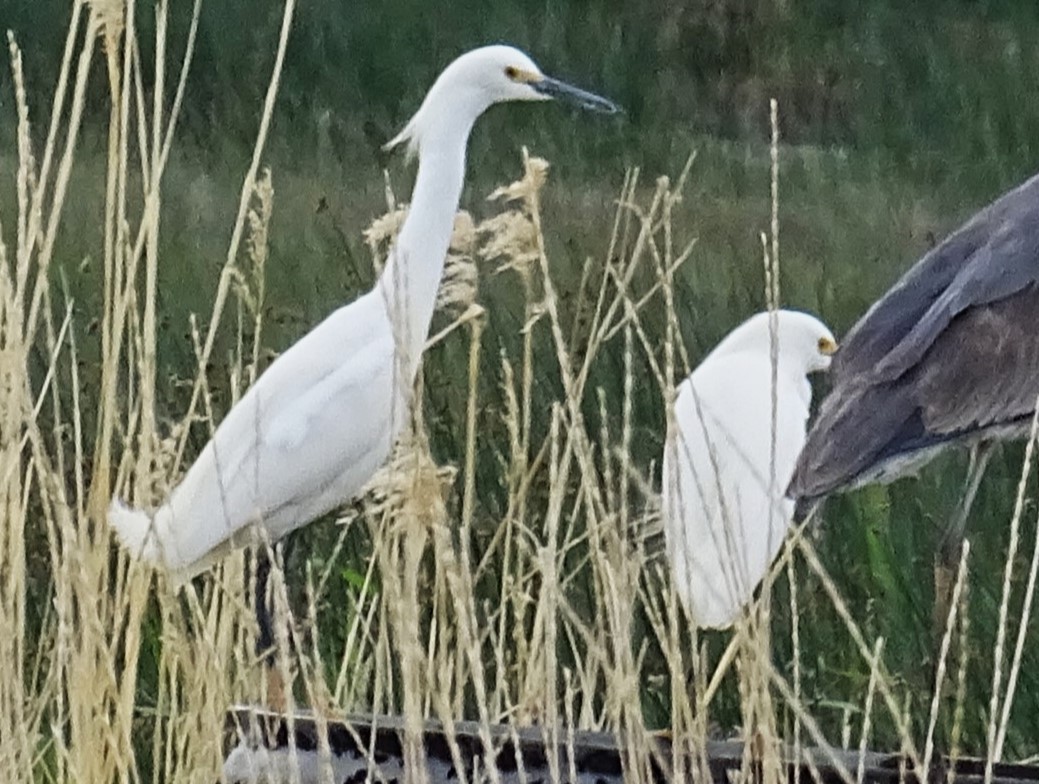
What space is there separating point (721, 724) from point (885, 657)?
27 centimetres

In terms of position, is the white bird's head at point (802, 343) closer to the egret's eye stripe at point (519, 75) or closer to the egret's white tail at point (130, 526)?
the egret's eye stripe at point (519, 75)

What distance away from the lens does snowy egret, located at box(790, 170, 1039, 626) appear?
2.78 meters

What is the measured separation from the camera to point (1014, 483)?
350 cm

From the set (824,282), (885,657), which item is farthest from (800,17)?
(885,657)

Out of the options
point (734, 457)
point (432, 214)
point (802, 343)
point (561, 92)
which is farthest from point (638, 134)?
point (734, 457)

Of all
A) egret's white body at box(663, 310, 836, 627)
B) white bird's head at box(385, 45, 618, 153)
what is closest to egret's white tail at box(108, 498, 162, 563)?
egret's white body at box(663, 310, 836, 627)

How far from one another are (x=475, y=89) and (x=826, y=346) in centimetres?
63

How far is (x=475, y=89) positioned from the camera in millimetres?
3016

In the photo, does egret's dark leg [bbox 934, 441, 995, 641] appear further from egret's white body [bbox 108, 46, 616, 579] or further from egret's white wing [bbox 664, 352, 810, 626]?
egret's white body [bbox 108, 46, 616, 579]

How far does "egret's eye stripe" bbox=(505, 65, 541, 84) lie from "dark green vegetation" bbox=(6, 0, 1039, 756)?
886 millimetres

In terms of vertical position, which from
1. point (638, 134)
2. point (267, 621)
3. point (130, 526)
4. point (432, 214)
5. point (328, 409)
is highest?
point (638, 134)

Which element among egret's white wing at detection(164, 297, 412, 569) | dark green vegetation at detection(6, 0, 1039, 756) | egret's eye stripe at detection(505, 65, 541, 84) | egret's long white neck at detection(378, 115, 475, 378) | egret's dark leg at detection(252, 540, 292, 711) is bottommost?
egret's dark leg at detection(252, 540, 292, 711)

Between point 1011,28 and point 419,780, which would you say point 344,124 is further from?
point 419,780

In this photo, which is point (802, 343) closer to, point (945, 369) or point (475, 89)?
point (945, 369)
